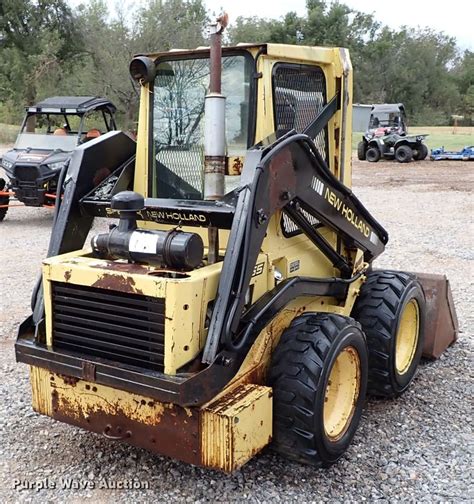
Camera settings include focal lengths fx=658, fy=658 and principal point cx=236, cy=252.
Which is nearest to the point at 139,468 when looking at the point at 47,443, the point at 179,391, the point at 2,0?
the point at 47,443

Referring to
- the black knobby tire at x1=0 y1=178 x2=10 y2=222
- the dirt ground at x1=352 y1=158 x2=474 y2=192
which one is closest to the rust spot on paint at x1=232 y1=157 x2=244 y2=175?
the black knobby tire at x1=0 y1=178 x2=10 y2=222

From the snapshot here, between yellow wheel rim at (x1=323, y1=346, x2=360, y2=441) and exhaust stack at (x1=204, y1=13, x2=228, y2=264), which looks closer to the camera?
exhaust stack at (x1=204, y1=13, x2=228, y2=264)

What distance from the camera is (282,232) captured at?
3.73 m

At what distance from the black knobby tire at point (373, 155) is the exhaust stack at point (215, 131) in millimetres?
21297

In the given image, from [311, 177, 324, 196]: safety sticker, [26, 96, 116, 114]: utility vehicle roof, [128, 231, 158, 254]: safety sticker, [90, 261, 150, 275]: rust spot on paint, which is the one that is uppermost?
[26, 96, 116, 114]: utility vehicle roof

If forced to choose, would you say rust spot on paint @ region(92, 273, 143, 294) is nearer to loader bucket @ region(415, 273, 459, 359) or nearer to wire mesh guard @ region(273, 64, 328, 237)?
wire mesh guard @ region(273, 64, 328, 237)

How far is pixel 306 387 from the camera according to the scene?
10.8 feet

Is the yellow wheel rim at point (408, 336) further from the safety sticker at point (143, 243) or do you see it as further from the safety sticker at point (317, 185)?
the safety sticker at point (143, 243)

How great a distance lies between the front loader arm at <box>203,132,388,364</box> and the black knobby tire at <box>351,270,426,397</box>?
22.2 inches

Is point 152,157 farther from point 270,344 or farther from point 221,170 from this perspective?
point 270,344

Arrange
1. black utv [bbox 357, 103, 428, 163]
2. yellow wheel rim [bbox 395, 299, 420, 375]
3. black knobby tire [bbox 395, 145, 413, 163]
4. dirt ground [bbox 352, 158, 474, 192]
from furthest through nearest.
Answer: black utv [bbox 357, 103, 428, 163] < black knobby tire [bbox 395, 145, 413, 163] < dirt ground [bbox 352, 158, 474, 192] < yellow wheel rim [bbox 395, 299, 420, 375]

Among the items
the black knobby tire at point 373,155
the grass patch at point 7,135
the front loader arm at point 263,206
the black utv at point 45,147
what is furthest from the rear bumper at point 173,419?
the grass patch at point 7,135

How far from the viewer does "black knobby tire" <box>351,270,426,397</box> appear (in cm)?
426

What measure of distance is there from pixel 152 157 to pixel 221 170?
0.79 m
